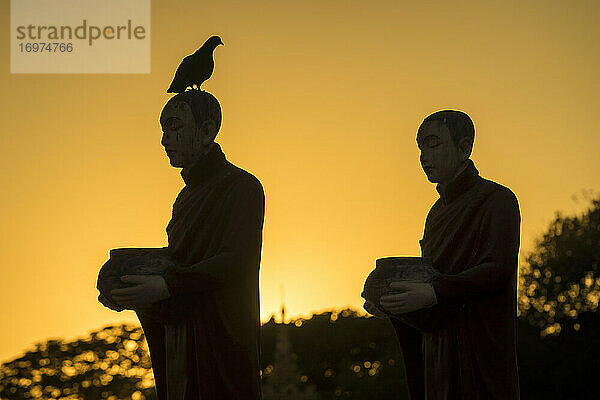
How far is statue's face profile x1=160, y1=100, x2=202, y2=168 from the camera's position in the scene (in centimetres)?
1034

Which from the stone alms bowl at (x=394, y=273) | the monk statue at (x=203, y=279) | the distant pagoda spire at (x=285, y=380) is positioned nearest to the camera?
the stone alms bowl at (x=394, y=273)

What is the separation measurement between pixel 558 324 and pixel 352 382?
14917 millimetres

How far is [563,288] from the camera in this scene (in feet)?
174

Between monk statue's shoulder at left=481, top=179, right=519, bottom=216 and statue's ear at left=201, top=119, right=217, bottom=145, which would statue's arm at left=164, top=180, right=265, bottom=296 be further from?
monk statue's shoulder at left=481, top=179, right=519, bottom=216

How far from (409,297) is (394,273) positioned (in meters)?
0.25

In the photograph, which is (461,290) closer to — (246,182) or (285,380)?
(246,182)

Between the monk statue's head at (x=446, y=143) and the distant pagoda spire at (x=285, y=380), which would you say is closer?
the monk statue's head at (x=446, y=143)

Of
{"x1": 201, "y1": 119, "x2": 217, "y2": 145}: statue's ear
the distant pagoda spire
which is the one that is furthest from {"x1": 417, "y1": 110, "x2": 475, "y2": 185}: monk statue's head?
the distant pagoda spire

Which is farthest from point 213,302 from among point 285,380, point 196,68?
point 285,380

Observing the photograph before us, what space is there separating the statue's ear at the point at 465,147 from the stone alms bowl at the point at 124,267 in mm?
2497

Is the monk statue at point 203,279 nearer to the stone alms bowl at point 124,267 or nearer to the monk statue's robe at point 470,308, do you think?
the stone alms bowl at point 124,267

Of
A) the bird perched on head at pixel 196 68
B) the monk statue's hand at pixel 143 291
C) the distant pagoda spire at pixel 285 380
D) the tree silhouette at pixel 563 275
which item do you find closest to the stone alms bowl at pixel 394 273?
the monk statue's hand at pixel 143 291

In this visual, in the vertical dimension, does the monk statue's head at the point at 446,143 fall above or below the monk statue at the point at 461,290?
above

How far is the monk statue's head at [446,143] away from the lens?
10.0 m
